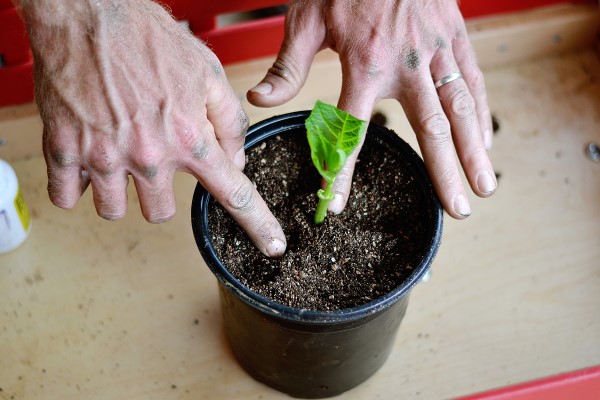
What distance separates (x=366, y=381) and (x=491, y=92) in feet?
1.71

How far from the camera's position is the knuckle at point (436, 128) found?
79 cm

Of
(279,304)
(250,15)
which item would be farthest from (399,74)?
(250,15)

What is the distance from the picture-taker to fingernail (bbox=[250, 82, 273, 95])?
2.57 ft

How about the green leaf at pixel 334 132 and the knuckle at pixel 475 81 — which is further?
the knuckle at pixel 475 81

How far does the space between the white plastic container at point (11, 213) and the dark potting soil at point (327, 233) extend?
1.05 feet

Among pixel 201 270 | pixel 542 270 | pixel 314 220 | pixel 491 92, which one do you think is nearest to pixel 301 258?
pixel 314 220

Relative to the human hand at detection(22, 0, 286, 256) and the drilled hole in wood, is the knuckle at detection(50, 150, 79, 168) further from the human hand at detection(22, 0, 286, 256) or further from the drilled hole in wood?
the drilled hole in wood

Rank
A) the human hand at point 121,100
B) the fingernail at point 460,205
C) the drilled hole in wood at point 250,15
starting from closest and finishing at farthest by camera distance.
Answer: the human hand at point 121,100 → the fingernail at point 460,205 → the drilled hole in wood at point 250,15

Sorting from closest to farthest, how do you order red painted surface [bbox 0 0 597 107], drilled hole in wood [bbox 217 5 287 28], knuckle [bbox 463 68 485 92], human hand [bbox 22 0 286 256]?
human hand [bbox 22 0 286 256], knuckle [bbox 463 68 485 92], red painted surface [bbox 0 0 597 107], drilled hole in wood [bbox 217 5 287 28]

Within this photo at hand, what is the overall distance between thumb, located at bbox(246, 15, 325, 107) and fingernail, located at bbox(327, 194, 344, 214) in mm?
121

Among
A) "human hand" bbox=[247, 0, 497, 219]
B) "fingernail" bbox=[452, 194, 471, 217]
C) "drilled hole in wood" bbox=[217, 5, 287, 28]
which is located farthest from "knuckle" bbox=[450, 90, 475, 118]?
"drilled hole in wood" bbox=[217, 5, 287, 28]

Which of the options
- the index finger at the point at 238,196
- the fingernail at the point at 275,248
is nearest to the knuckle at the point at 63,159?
the index finger at the point at 238,196

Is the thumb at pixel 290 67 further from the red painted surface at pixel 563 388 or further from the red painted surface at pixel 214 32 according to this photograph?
the red painted surface at pixel 563 388

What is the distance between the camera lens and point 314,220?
31.6 inches
